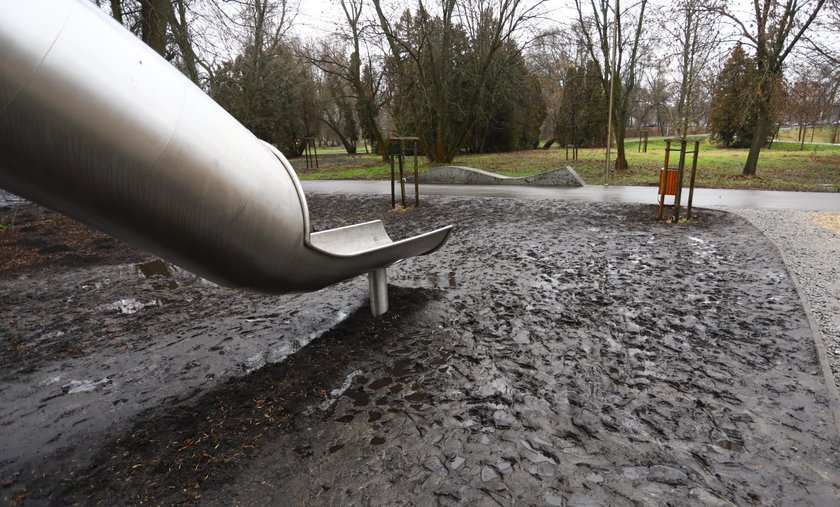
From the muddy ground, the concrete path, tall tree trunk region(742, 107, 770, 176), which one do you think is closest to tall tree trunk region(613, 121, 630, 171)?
tall tree trunk region(742, 107, 770, 176)

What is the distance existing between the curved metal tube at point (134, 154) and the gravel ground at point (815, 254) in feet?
14.1

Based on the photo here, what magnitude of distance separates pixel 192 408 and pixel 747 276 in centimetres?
647

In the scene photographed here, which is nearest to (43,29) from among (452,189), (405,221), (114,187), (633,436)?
(114,187)

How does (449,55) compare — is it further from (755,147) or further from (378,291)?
(378,291)

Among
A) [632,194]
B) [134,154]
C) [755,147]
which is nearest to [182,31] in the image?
[134,154]

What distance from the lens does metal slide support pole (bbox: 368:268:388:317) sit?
5.02 m

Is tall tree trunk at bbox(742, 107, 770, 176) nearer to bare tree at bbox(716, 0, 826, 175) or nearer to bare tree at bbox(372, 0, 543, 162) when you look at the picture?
bare tree at bbox(716, 0, 826, 175)

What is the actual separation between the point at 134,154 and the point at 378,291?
3054 mm

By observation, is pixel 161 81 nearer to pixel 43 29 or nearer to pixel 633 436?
pixel 43 29

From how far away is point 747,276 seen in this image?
20.0 ft

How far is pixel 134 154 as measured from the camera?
2361 millimetres

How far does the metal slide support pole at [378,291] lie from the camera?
16.5 ft

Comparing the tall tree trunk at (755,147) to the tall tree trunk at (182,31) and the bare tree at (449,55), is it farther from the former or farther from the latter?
the tall tree trunk at (182,31)

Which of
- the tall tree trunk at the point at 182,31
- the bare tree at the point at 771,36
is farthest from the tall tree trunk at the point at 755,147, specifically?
the tall tree trunk at the point at 182,31
